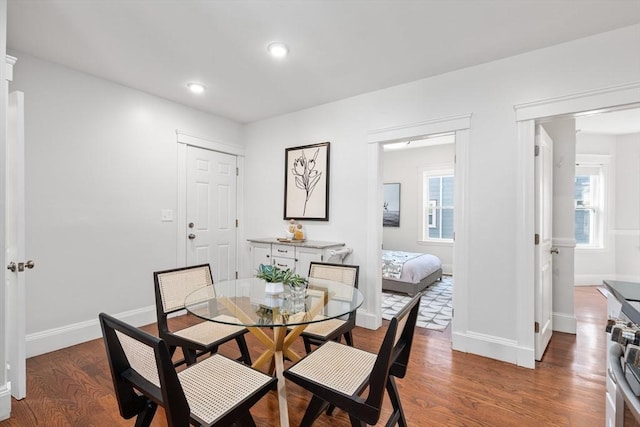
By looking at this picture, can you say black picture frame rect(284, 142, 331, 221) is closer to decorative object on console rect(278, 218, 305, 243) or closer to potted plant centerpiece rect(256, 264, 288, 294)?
decorative object on console rect(278, 218, 305, 243)

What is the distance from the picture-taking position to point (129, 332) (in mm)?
1068

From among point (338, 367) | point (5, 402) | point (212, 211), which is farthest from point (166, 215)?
point (338, 367)

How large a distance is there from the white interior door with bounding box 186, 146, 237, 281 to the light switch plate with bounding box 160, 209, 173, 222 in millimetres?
203

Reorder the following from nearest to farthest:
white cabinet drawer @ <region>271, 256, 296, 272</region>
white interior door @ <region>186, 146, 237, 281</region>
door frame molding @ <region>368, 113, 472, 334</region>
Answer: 1. door frame molding @ <region>368, 113, 472, 334</region>
2. white cabinet drawer @ <region>271, 256, 296, 272</region>
3. white interior door @ <region>186, 146, 237, 281</region>

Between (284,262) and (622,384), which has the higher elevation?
(622,384)

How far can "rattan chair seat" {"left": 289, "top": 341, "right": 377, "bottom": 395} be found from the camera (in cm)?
138

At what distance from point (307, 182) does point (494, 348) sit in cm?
252

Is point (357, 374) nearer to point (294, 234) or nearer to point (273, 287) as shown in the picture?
point (273, 287)

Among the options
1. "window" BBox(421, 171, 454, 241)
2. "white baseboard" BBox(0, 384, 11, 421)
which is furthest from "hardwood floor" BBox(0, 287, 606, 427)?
"window" BBox(421, 171, 454, 241)

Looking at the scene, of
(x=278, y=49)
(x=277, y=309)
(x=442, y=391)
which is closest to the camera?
(x=277, y=309)

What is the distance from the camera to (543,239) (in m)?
2.60

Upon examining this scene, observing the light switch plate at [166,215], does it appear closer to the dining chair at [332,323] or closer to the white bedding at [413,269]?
the dining chair at [332,323]

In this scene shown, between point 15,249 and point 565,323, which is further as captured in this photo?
point 565,323

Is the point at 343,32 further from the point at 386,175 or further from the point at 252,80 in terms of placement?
the point at 386,175
